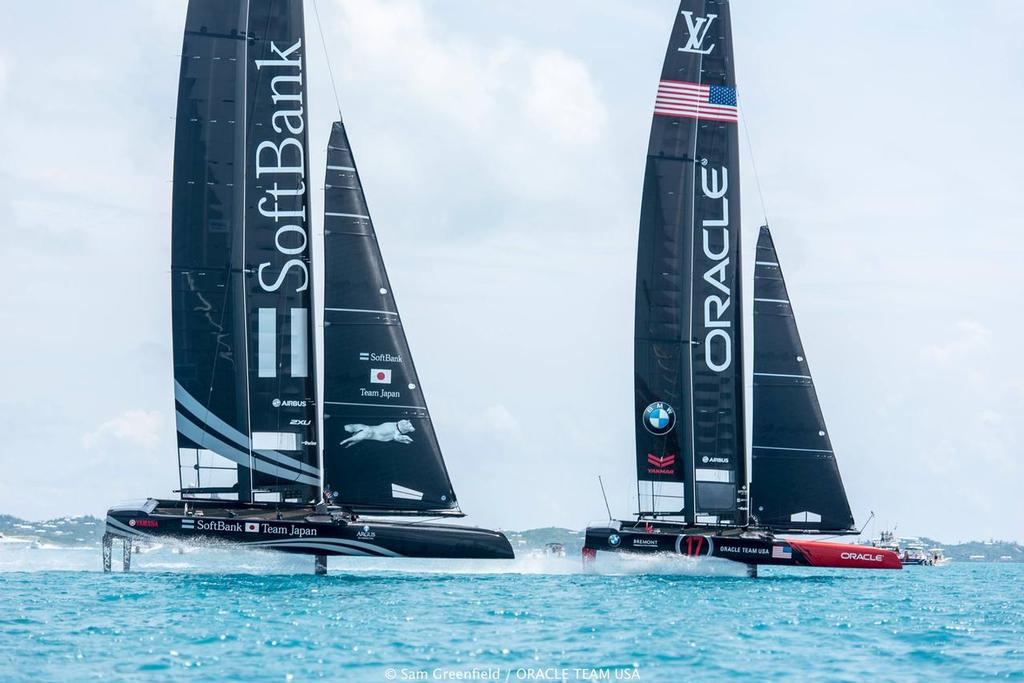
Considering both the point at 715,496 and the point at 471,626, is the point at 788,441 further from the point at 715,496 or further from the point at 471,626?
the point at 471,626

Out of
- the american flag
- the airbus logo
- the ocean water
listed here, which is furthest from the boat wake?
the american flag

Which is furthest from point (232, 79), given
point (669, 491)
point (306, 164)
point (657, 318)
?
point (669, 491)

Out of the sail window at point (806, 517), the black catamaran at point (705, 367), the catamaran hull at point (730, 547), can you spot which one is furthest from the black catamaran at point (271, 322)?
the sail window at point (806, 517)

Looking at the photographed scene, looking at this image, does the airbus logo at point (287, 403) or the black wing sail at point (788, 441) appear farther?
the black wing sail at point (788, 441)

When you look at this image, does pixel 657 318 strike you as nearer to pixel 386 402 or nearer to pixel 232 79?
pixel 386 402

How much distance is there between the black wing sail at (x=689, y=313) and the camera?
40.3 metres

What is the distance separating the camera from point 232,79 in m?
36.1

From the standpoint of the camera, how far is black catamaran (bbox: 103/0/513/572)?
3606 cm

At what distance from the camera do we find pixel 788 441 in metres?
40.5

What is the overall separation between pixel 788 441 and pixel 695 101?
9082mm

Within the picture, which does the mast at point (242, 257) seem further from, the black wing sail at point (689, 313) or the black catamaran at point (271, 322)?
the black wing sail at point (689, 313)

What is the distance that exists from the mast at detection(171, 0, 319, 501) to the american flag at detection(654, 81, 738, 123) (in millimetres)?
9664

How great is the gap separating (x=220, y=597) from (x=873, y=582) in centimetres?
2392

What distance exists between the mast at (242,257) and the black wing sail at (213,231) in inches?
0.9
